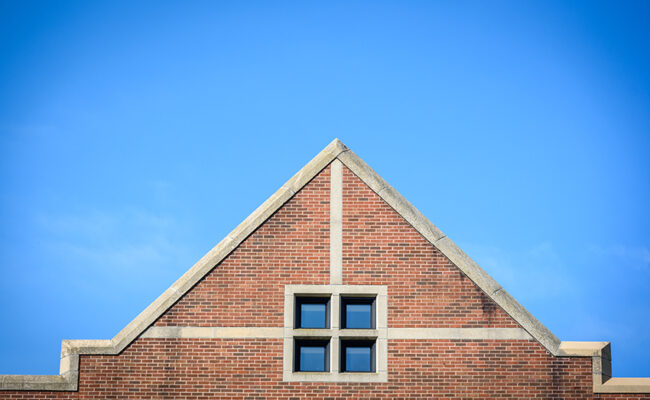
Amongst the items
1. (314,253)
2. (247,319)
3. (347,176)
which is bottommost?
(247,319)

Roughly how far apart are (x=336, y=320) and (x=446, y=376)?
2.53m

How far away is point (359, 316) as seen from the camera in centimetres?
1948

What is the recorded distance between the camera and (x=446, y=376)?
18.9 metres

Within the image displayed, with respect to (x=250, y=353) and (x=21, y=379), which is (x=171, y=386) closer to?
(x=250, y=353)

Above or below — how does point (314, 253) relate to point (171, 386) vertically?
above

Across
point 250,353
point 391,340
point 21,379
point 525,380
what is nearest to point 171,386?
point 250,353

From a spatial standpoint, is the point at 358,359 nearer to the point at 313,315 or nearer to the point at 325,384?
the point at 325,384

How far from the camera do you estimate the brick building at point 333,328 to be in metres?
18.8

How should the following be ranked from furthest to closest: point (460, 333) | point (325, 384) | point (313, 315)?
point (313, 315)
point (460, 333)
point (325, 384)

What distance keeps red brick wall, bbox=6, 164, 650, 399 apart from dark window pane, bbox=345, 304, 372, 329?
569mm

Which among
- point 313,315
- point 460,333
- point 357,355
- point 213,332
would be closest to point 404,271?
point 460,333

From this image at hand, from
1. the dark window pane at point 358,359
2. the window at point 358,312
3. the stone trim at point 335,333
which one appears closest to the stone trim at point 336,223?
the stone trim at point 335,333

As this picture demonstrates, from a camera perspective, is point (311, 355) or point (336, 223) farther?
point (336, 223)

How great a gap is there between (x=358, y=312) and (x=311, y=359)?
1402 millimetres
